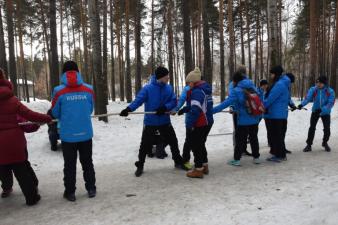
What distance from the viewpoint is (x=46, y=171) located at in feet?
23.1

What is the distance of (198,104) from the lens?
5750 millimetres

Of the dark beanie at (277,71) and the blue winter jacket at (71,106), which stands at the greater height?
the dark beanie at (277,71)

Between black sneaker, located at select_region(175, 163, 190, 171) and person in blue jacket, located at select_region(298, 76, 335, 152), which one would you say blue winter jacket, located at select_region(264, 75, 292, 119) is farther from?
black sneaker, located at select_region(175, 163, 190, 171)

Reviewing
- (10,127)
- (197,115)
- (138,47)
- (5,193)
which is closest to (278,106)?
(197,115)

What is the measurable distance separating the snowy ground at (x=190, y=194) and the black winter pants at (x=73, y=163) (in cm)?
25

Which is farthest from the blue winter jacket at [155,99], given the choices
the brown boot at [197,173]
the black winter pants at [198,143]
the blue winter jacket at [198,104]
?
the brown boot at [197,173]

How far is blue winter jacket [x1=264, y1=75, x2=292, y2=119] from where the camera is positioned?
6.95 m

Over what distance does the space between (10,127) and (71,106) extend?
0.91m

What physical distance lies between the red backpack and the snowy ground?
46.4 inches

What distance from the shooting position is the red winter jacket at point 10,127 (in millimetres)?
4570

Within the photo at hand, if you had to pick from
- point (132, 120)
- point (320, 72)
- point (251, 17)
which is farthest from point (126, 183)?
point (251, 17)

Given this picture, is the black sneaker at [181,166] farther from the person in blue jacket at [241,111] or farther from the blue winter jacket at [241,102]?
the blue winter jacket at [241,102]

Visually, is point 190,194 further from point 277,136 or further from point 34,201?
point 277,136

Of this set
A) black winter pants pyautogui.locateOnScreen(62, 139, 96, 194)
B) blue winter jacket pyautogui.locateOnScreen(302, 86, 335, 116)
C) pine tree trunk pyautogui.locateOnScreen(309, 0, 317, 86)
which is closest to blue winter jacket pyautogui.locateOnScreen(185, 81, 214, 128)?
black winter pants pyautogui.locateOnScreen(62, 139, 96, 194)
